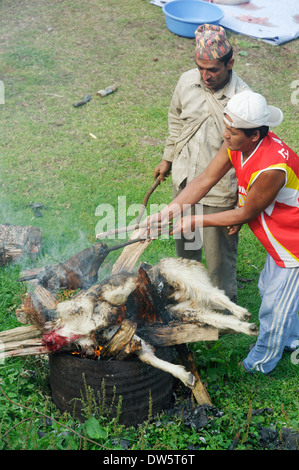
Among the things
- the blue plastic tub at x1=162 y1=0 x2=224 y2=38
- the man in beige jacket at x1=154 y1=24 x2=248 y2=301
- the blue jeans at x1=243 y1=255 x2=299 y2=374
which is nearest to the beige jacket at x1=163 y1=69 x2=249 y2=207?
the man in beige jacket at x1=154 y1=24 x2=248 y2=301

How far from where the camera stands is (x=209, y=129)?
13.0 ft

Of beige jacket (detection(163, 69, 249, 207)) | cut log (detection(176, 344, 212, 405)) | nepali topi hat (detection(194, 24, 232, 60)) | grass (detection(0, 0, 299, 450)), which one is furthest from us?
beige jacket (detection(163, 69, 249, 207))

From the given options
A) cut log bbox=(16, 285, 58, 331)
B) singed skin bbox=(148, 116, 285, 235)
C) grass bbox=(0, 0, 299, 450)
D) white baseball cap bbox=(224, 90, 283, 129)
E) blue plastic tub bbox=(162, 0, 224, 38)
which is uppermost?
white baseball cap bbox=(224, 90, 283, 129)

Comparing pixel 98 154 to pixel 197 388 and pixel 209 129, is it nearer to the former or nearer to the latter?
pixel 209 129

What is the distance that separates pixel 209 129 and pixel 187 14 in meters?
7.11

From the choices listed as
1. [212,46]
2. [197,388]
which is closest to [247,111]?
[212,46]

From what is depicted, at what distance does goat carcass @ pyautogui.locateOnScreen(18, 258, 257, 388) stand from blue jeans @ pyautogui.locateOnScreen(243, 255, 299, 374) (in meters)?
0.48

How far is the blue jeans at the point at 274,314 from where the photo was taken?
3.52 m

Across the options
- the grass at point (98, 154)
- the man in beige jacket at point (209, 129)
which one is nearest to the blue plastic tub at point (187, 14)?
the grass at point (98, 154)

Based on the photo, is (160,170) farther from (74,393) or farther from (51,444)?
(51,444)

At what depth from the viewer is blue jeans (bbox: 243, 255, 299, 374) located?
3521 millimetres

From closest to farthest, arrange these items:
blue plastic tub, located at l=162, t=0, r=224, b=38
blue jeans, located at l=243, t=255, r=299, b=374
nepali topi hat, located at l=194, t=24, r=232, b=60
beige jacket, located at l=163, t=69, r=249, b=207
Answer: blue jeans, located at l=243, t=255, r=299, b=374 < nepali topi hat, located at l=194, t=24, r=232, b=60 < beige jacket, located at l=163, t=69, r=249, b=207 < blue plastic tub, located at l=162, t=0, r=224, b=38

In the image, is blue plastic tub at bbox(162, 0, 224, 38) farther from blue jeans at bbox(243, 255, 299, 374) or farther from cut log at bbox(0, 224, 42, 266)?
blue jeans at bbox(243, 255, 299, 374)

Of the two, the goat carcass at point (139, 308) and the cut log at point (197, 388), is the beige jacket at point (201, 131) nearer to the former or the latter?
the goat carcass at point (139, 308)
